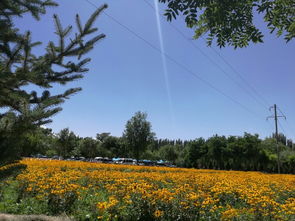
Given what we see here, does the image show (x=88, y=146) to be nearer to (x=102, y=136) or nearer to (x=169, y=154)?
(x=102, y=136)

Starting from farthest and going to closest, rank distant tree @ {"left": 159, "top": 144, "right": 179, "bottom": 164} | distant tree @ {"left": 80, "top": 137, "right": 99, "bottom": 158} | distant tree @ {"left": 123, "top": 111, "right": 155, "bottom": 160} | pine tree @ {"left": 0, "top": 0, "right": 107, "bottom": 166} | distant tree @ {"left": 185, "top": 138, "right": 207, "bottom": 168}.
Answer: distant tree @ {"left": 159, "top": 144, "right": 179, "bottom": 164}
distant tree @ {"left": 80, "top": 137, "right": 99, "bottom": 158}
distant tree @ {"left": 185, "top": 138, "right": 207, "bottom": 168}
distant tree @ {"left": 123, "top": 111, "right": 155, "bottom": 160}
pine tree @ {"left": 0, "top": 0, "right": 107, "bottom": 166}

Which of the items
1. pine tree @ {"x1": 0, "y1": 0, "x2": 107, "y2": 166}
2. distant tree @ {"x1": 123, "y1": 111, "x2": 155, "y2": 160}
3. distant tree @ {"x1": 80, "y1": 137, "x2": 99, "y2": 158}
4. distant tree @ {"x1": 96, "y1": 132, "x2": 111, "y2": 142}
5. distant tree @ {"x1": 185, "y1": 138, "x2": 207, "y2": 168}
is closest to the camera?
pine tree @ {"x1": 0, "y1": 0, "x2": 107, "y2": 166}

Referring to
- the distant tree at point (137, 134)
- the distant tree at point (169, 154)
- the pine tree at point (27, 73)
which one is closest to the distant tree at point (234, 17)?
the pine tree at point (27, 73)

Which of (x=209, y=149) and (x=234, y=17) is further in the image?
(x=209, y=149)

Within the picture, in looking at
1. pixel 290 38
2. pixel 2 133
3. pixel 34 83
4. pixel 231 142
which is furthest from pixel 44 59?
pixel 231 142

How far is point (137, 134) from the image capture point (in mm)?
36281

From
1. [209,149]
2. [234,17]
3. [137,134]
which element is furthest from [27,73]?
[209,149]

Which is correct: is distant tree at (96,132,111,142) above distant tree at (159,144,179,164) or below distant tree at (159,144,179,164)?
above

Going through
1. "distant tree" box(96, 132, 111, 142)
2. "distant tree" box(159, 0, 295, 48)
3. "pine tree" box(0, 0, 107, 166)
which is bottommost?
"pine tree" box(0, 0, 107, 166)

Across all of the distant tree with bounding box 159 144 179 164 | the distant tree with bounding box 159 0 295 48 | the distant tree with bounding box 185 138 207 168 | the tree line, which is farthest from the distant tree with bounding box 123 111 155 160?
the distant tree with bounding box 159 144 179 164

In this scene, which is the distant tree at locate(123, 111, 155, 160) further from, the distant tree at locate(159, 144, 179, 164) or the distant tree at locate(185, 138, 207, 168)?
the distant tree at locate(159, 144, 179, 164)

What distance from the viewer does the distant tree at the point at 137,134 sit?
119ft

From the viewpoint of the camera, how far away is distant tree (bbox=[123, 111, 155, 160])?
36.3 meters

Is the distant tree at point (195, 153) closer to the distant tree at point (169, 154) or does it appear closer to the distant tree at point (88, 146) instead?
the distant tree at point (88, 146)
